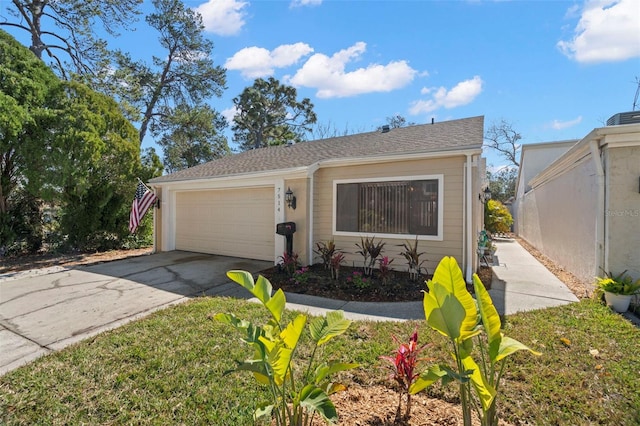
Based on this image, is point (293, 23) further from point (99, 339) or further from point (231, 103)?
point (231, 103)

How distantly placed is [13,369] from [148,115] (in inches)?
737

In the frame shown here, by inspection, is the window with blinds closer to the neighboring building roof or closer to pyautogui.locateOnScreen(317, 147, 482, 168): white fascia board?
pyautogui.locateOnScreen(317, 147, 482, 168): white fascia board

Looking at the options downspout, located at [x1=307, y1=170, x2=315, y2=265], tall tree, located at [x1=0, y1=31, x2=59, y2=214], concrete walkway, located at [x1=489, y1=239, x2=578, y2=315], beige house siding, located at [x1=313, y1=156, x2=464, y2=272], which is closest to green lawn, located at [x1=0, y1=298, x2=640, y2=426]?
concrete walkway, located at [x1=489, y1=239, x2=578, y2=315]

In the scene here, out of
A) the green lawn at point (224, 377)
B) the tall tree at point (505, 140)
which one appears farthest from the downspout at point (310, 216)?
the tall tree at point (505, 140)

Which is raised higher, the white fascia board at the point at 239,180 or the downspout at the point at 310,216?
the white fascia board at the point at 239,180

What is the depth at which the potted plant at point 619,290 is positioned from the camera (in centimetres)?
439

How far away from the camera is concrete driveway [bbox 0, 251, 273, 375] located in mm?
3910

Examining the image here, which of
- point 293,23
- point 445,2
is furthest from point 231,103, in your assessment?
point 445,2

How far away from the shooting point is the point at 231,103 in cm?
2577

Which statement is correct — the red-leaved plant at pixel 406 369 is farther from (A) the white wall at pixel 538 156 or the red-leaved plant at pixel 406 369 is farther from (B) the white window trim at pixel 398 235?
(A) the white wall at pixel 538 156

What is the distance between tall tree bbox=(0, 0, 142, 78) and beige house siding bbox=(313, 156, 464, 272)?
44.1 feet

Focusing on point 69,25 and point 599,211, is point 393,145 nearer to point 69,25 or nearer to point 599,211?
point 599,211

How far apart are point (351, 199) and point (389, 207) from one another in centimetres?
99

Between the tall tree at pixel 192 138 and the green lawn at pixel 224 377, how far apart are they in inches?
638
